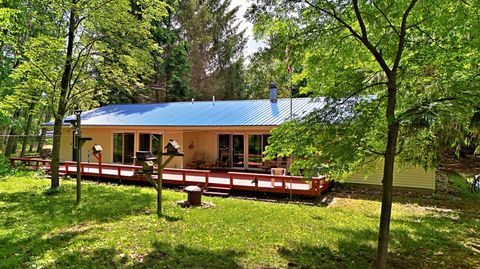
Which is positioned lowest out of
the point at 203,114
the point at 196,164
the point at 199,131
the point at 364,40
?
the point at 196,164

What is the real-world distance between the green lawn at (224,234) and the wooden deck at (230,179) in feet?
3.18

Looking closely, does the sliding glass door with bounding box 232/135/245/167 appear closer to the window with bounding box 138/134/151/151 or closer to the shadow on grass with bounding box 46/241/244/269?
the window with bounding box 138/134/151/151

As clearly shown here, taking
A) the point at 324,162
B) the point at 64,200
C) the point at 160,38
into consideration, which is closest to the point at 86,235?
the point at 64,200

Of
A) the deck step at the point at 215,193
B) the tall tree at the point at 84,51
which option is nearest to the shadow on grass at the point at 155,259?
the deck step at the point at 215,193

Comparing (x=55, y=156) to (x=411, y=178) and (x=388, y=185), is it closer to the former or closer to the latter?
(x=388, y=185)

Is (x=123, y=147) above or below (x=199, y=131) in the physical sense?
below

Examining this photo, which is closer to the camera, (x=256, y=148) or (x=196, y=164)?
(x=256, y=148)

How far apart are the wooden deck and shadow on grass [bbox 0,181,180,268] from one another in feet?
4.94

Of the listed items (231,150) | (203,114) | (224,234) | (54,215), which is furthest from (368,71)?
(203,114)

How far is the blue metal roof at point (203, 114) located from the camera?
582 inches

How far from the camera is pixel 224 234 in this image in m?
6.94

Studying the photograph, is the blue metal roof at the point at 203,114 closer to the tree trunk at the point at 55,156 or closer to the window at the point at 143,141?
the window at the point at 143,141

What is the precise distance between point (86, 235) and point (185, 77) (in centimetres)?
2466

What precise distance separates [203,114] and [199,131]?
3.02ft
